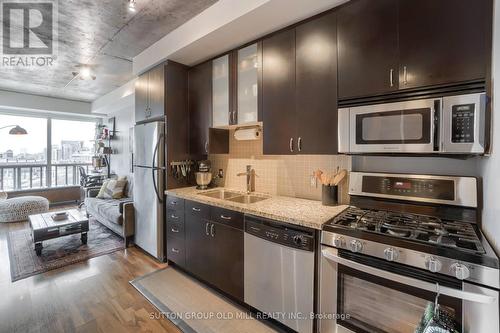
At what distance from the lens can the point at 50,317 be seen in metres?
1.94

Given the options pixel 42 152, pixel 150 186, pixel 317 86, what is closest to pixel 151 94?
pixel 150 186

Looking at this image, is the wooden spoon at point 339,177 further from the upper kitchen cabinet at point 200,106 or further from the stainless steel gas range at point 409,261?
the upper kitchen cabinet at point 200,106

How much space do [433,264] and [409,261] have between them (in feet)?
0.32

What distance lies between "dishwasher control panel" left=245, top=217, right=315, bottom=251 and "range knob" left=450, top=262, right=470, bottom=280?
0.71 meters

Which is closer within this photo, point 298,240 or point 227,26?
point 298,240

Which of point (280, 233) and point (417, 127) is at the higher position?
point (417, 127)

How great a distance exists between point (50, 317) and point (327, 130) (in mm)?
2788

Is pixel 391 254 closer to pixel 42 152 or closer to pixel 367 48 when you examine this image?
pixel 367 48

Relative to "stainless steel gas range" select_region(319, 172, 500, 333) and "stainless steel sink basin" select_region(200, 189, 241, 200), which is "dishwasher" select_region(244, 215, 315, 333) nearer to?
"stainless steel gas range" select_region(319, 172, 500, 333)

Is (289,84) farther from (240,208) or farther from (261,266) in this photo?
(261,266)

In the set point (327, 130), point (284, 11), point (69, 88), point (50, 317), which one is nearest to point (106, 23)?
point (284, 11)

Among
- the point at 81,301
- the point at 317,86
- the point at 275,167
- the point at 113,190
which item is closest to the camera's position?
the point at 317,86

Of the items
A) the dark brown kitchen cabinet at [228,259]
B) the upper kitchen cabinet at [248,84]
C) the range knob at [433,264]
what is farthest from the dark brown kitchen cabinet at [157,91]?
the range knob at [433,264]

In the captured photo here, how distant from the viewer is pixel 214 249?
221 cm
